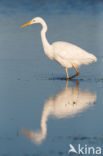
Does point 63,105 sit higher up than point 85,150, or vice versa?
point 63,105

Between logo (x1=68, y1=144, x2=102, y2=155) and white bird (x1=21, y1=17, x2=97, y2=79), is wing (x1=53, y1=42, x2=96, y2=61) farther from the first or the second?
logo (x1=68, y1=144, x2=102, y2=155)

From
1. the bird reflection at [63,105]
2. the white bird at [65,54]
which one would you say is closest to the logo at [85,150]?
the bird reflection at [63,105]

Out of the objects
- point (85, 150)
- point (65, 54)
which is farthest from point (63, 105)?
point (65, 54)

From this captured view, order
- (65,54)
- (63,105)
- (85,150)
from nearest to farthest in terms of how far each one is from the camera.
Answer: (85,150) → (63,105) → (65,54)

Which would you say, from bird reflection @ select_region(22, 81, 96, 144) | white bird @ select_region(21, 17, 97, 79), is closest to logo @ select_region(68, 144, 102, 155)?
bird reflection @ select_region(22, 81, 96, 144)

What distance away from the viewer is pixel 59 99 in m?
10.1

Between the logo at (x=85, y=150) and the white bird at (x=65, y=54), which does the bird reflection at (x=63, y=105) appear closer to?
the logo at (x=85, y=150)

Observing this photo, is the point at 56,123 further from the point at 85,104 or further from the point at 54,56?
the point at 54,56

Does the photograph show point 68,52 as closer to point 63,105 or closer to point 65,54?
point 65,54

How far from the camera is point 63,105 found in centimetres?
920

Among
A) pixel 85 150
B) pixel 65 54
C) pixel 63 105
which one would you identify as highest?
pixel 65 54

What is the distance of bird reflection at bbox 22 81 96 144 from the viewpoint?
673 centimetres

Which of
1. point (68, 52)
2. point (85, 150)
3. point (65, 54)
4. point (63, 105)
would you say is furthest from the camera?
point (68, 52)

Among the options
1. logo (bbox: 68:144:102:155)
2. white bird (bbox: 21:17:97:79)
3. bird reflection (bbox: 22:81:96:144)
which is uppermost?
white bird (bbox: 21:17:97:79)
